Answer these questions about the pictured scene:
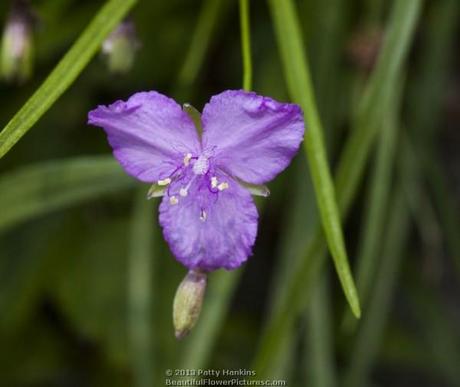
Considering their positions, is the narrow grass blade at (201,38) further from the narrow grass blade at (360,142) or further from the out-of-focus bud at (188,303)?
the out-of-focus bud at (188,303)

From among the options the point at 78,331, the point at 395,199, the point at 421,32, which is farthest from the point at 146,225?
the point at 421,32

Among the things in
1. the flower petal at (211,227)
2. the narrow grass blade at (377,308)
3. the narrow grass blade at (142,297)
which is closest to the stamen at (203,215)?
Result: the flower petal at (211,227)

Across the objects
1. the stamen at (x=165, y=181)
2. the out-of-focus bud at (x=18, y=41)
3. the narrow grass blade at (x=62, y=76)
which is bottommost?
the stamen at (x=165, y=181)

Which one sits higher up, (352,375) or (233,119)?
(233,119)

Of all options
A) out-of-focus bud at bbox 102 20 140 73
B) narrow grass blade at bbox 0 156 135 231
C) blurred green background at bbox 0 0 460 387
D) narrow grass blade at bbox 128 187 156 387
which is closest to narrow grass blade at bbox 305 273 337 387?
blurred green background at bbox 0 0 460 387

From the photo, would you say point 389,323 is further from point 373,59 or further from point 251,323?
point 373,59

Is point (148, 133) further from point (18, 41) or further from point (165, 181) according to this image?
point (18, 41)
